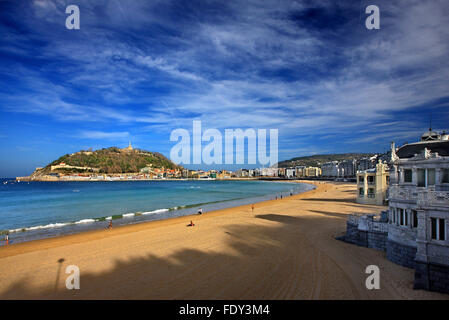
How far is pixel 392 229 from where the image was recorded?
11570 mm

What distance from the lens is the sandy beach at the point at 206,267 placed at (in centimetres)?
980

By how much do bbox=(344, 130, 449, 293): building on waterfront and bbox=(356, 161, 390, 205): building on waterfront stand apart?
17403mm

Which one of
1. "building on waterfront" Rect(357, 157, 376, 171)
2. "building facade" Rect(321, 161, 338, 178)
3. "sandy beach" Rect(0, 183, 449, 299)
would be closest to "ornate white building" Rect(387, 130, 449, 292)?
"sandy beach" Rect(0, 183, 449, 299)

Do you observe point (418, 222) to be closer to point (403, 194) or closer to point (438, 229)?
point (438, 229)

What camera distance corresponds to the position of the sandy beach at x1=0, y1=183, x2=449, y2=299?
980 centimetres

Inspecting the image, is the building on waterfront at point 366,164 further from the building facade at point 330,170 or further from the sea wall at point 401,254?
the sea wall at point 401,254

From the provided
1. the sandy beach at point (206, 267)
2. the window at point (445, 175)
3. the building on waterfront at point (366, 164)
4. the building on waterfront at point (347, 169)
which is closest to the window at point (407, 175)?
the window at point (445, 175)

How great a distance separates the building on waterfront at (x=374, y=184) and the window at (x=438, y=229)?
23.8m

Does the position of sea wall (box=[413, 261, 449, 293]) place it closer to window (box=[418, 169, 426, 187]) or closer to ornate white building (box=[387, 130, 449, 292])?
ornate white building (box=[387, 130, 449, 292])

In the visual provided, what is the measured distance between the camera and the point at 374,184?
107ft

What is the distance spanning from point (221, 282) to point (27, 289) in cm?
875

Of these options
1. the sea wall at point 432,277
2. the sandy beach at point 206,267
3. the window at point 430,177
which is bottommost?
the sandy beach at point 206,267
